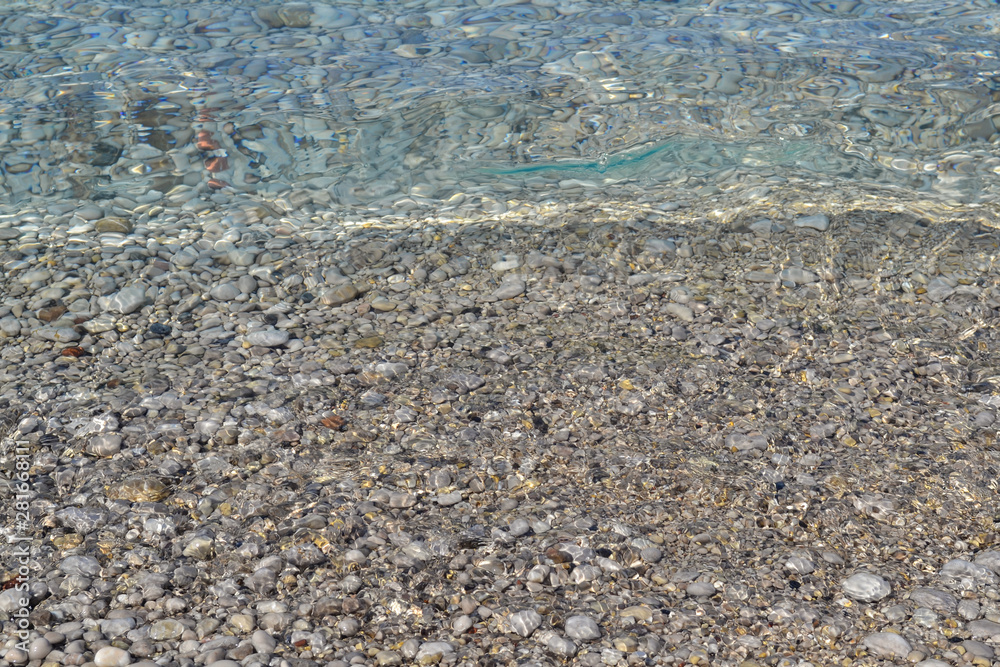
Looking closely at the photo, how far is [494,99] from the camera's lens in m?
5.55

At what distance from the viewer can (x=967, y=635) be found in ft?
7.70

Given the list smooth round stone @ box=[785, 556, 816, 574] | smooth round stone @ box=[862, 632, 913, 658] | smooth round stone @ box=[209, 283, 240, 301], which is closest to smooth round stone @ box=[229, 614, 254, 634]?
smooth round stone @ box=[785, 556, 816, 574]

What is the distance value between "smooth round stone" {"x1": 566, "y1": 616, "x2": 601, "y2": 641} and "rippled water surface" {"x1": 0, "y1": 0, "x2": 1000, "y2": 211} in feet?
9.40

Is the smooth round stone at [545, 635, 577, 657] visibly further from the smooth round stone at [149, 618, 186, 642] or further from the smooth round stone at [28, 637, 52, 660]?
the smooth round stone at [28, 637, 52, 660]

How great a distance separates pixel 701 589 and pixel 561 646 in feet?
1.62

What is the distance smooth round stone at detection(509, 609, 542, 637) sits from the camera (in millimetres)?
2391

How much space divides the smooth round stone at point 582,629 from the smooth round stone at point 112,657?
1.25 m

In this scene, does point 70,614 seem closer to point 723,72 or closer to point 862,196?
point 862,196

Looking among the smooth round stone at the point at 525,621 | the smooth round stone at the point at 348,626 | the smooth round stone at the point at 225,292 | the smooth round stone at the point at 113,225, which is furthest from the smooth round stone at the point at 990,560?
the smooth round stone at the point at 113,225

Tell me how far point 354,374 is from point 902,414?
88.5 inches

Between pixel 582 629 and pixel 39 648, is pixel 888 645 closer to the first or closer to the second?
pixel 582 629

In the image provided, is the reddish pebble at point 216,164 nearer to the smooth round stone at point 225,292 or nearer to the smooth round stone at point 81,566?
the smooth round stone at point 225,292

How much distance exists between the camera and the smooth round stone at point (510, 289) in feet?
13.2

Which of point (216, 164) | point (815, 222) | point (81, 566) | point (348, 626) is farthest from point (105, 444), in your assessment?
point (815, 222)
